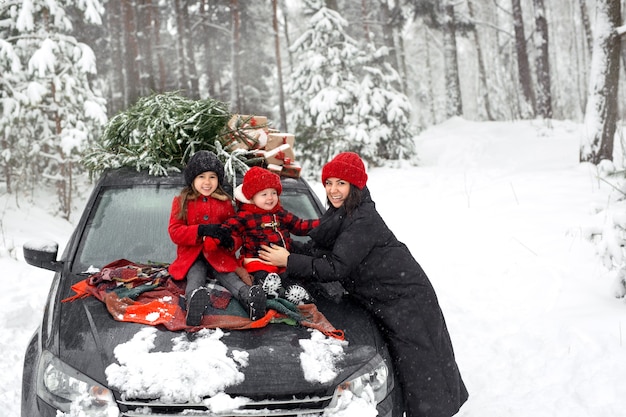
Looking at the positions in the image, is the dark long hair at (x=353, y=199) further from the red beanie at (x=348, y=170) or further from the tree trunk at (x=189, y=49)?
the tree trunk at (x=189, y=49)

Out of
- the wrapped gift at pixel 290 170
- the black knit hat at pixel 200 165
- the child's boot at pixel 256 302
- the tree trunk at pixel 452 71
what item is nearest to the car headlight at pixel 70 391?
the child's boot at pixel 256 302

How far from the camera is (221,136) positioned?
467cm

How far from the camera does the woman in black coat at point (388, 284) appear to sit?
123 inches

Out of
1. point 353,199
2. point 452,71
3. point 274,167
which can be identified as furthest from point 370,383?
point 452,71

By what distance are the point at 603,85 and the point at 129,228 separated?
30.9 feet

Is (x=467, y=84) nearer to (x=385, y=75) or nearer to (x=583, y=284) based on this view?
(x=385, y=75)

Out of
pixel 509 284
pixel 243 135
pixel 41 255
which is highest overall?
pixel 243 135

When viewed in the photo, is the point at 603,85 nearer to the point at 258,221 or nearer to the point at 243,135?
the point at 243,135

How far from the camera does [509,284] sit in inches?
234

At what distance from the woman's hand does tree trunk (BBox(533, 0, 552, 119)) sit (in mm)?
16484

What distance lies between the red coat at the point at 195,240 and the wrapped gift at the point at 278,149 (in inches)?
35.6

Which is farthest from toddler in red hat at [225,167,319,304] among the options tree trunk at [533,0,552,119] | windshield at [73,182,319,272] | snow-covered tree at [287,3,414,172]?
tree trunk at [533,0,552,119]

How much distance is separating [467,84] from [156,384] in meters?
56.7

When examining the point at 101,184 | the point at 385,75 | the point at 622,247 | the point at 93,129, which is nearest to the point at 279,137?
the point at 101,184
